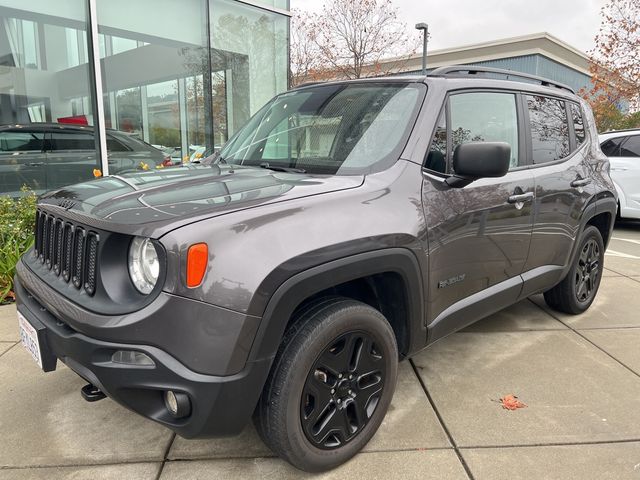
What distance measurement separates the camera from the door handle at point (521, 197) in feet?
9.97

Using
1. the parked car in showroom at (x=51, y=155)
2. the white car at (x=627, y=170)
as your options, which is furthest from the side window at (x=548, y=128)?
the white car at (x=627, y=170)

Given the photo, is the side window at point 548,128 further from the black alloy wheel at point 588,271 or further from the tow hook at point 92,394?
the tow hook at point 92,394

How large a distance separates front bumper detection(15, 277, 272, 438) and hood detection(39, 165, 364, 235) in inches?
17.5

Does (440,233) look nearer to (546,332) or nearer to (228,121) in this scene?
(546,332)

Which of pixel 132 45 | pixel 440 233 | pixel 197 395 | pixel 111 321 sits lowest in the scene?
pixel 197 395

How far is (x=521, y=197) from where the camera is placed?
122 inches

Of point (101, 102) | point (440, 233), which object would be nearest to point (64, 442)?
point (440, 233)

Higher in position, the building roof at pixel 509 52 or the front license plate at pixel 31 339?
the building roof at pixel 509 52

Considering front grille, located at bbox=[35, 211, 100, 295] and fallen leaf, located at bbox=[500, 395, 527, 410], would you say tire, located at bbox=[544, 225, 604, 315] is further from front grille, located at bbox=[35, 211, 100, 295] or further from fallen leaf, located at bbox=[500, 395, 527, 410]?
front grille, located at bbox=[35, 211, 100, 295]

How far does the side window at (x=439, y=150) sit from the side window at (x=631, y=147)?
7.36 m

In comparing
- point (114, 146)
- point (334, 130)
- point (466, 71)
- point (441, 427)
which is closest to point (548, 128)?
point (466, 71)

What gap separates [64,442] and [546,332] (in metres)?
3.38

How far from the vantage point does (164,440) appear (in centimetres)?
254

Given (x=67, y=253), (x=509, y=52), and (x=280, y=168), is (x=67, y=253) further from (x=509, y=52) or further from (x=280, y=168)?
(x=509, y=52)
